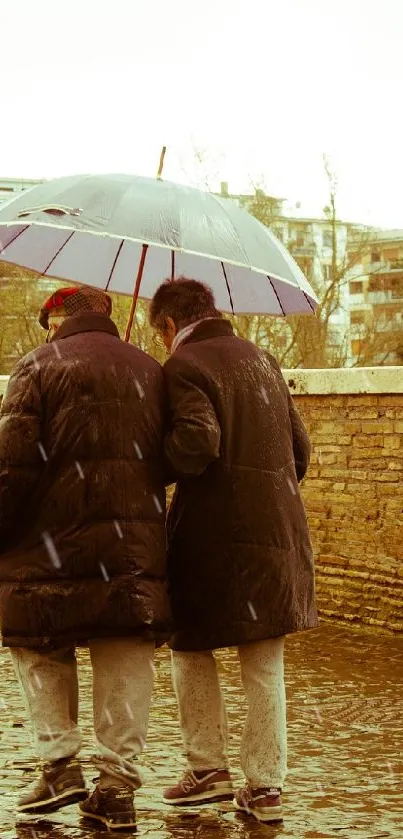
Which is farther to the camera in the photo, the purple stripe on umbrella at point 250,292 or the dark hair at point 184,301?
the purple stripe on umbrella at point 250,292

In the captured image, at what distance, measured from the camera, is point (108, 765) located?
4758 millimetres

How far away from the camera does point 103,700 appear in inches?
188

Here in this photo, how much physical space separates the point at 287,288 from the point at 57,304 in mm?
1296

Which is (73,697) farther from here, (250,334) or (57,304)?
(250,334)

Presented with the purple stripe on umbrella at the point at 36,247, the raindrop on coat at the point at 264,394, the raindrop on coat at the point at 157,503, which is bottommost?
the raindrop on coat at the point at 157,503

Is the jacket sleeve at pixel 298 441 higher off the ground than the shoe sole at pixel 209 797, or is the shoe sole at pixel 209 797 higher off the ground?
the jacket sleeve at pixel 298 441

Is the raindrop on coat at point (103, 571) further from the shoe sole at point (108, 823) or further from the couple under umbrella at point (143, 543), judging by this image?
the shoe sole at point (108, 823)

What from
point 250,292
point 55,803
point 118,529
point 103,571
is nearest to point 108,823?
point 55,803

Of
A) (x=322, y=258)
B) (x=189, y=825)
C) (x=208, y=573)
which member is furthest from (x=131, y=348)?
(x=322, y=258)

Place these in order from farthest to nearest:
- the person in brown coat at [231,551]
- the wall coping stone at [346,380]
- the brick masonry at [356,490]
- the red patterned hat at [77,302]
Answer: the brick masonry at [356,490] < the wall coping stone at [346,380] < the red patterned hat at [77,302] < the person in brown coat at [231,551]

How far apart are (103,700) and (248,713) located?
0.48 m

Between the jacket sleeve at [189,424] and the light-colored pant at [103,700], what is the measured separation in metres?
0.56

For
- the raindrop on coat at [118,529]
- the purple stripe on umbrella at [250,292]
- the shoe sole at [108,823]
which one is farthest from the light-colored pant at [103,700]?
the purple stripe on umbrella at [250,292]

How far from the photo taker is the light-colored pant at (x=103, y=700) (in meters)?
4.75
